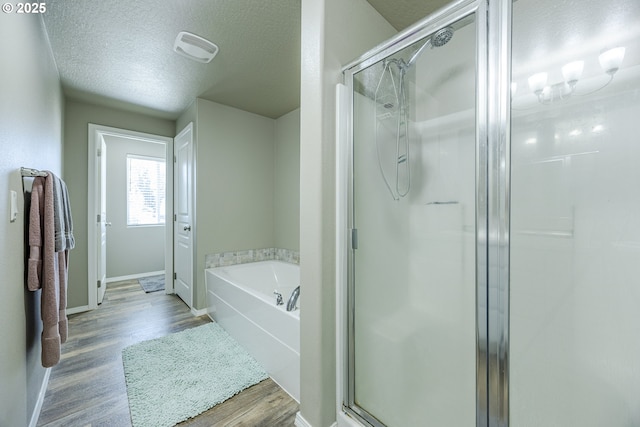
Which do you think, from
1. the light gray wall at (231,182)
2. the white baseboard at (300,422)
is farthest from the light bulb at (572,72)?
the light gray wall at (231,182)

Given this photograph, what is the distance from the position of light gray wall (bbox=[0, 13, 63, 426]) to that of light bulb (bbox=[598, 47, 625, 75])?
2.34m

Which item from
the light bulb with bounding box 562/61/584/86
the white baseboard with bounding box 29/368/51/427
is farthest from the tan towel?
the light bulb with bounding box 562/61/584/86

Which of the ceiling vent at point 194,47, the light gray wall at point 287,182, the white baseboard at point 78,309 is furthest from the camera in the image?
the light gray wall at point 287,182

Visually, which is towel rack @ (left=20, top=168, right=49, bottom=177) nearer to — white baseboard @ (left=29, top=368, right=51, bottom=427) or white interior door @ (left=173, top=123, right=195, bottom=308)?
white baseboard @ (left=29, top=368, right=51, bottom=427)

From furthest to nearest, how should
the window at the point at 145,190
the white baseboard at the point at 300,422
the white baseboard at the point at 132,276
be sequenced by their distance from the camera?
1. the window at the point at 145,190
2. the white baseboard at the point at 132,276
3. the white baseboard at the point at 300,422

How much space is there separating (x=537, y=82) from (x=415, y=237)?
36.6 inches

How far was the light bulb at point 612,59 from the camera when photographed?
0.99 meters

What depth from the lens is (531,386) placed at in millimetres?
1056

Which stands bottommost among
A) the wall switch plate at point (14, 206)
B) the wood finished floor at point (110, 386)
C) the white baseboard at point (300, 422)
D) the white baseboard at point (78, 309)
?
the wood finished floor at point (110, 386)

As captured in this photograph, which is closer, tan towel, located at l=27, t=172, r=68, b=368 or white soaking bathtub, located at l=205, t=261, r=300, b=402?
tan towel, located at l=27, t=172, r=68, b=368

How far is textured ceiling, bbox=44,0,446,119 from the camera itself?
1571 mm

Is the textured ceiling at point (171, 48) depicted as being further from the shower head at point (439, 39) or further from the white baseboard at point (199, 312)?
the white baseboard at point (199, 312)

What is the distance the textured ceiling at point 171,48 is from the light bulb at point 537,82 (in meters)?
0.83

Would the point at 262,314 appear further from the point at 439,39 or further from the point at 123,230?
the point at 123,230
